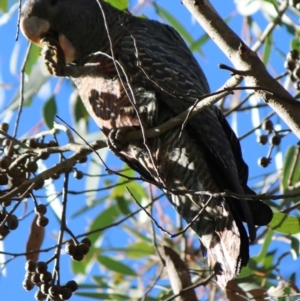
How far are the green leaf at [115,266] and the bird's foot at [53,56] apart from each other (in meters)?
0.97

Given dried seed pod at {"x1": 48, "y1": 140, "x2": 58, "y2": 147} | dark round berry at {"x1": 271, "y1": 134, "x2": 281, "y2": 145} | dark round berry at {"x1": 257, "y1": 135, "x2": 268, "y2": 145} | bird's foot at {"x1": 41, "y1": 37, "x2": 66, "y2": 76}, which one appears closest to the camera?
bird's foot at {"x1": 41, "y1": 37, "x2": 66, "y2": 76}

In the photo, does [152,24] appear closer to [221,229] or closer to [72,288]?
[221,229]

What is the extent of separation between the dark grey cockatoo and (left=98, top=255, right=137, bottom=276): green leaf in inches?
30.4

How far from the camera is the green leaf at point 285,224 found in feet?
7.50

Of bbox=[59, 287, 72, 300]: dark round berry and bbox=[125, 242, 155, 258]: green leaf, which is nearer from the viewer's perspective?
bbox=[59, 287, 72, 300]: dark round berry

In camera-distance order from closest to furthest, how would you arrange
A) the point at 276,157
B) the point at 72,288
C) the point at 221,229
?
1. the point at 72,288
2. the point at 221,229
3. the point at 276,157

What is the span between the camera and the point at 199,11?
1.70 metres

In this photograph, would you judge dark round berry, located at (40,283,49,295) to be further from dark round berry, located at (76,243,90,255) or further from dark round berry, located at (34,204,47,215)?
dark round berry, located at (34,204,47,215)

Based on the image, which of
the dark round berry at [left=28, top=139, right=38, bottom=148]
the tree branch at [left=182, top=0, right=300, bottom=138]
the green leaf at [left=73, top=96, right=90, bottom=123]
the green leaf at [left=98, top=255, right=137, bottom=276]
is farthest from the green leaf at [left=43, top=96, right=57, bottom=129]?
the tree branch at [left=182, top=0, right=300, bottom=138]

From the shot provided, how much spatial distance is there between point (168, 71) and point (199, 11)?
595mm

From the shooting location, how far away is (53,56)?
2283 mm

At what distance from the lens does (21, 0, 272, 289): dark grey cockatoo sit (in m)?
2.10

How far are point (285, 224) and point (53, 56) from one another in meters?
0.86

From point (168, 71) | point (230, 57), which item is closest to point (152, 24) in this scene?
point (168, 71)
